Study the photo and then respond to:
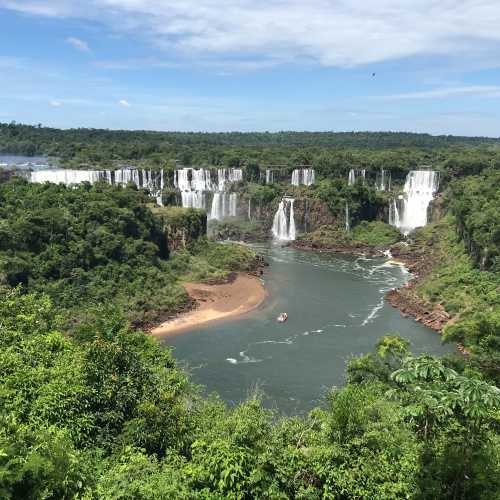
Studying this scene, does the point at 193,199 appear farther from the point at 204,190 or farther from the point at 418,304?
the point at 418,304

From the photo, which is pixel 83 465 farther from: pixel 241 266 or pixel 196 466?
pixel 241 266

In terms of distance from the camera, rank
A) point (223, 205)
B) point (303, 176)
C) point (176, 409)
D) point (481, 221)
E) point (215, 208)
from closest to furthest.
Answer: point (176, 409) → point (481, 221) → point (215, 208) → point (223, 205) → point (303, 176)

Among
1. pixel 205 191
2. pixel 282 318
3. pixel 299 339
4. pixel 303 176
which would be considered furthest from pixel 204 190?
pixel 299 339

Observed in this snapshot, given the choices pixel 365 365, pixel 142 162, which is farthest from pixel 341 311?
pixel 142 162

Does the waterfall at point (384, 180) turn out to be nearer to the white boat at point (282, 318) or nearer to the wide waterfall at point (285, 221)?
the wide waterfall at point (285, 221)

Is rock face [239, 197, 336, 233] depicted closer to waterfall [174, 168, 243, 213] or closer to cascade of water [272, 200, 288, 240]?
cascade of water [272, 200, 288, 240]

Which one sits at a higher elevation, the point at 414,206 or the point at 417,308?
the point at 414,206

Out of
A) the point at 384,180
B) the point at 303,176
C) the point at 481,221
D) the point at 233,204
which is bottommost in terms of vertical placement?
the point at 233,204
